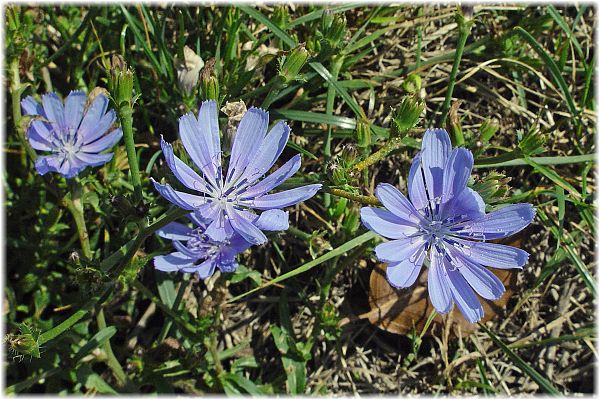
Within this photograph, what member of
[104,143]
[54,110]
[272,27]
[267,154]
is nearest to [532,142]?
[267,154]

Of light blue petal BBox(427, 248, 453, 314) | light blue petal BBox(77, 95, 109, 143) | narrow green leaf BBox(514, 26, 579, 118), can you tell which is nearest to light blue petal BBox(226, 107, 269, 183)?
light blue petal BBox(427, 248, 453, 314)

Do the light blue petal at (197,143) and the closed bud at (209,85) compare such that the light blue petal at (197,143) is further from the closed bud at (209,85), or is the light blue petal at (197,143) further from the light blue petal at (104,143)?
the light blue petal at (104,143)

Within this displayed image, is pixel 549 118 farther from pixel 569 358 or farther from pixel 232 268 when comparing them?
pixel 232 268

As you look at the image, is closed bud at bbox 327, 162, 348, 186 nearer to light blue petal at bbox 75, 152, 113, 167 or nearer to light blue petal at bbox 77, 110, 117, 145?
light blue petal at bbox 75, 152, 113, 167

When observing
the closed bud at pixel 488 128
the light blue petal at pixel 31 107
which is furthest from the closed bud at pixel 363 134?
the light blue petal at pixel 31 107

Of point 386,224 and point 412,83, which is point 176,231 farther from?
point 412,83

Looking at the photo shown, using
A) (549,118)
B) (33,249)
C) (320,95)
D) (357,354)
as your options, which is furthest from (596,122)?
(33,249)
